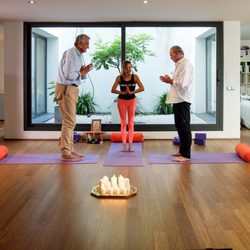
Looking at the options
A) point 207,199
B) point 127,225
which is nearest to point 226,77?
point 207,199

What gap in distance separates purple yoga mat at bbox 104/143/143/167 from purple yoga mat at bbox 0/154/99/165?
200 millimetres

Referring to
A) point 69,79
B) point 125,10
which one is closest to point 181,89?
point 69,79

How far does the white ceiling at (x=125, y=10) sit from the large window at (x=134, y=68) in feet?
1.26

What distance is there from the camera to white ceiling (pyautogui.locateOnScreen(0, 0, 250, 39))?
570cm

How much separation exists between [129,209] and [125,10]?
146 inches

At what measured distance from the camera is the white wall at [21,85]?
7.31m

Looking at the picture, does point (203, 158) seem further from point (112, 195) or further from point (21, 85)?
point (21, 85)

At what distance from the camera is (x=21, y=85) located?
735cm

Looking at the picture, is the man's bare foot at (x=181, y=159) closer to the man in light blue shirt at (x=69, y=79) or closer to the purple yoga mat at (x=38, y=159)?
the purple yoga mat at (x=38, y=159)

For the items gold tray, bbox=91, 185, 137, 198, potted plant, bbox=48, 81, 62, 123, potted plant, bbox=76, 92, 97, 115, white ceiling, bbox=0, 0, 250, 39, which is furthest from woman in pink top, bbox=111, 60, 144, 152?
gold tray, bbox=91, 185, 137, 198

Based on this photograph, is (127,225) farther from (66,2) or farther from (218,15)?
(218,15)

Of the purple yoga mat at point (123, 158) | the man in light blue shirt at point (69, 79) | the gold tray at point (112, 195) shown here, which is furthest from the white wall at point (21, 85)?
the gold tray at point (112, 195)

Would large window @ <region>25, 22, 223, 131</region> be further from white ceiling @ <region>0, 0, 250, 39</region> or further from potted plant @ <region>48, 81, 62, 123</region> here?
white ceiling @ <region>0, 0, 250, 39</region>

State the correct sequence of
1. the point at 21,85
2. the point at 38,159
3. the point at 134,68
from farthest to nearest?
the point at 134,68 → the point at 21,85 → the point at 38,159
